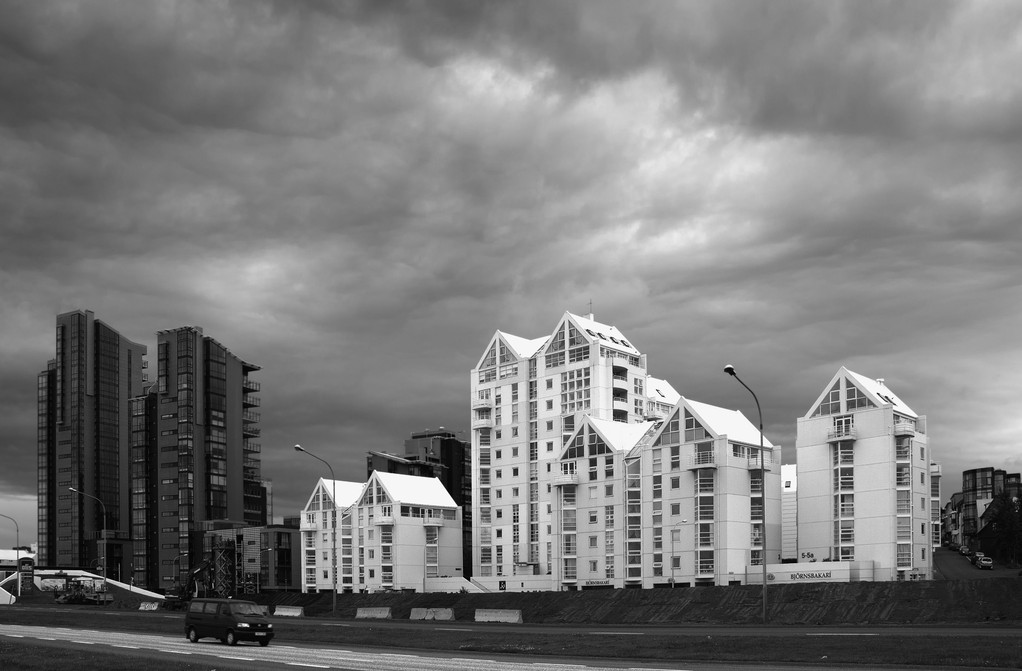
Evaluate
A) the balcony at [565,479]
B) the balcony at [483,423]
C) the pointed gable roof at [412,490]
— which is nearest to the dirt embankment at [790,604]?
the balcony at [565,479]

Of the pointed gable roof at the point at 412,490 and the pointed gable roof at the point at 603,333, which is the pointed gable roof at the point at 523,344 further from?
the pointed gable roof at the point at 412,490

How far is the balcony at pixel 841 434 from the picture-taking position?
11569 centimetres

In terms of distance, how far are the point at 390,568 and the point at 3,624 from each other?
7646cm

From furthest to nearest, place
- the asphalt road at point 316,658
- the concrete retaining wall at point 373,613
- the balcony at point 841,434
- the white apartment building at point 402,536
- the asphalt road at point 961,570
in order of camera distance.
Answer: the white apartment building at point 402,536, the asphalt road at point 961,570, the balcony at point 841,434, the concrete retaining wall at point 373,613, the asphalt road at point 316,658

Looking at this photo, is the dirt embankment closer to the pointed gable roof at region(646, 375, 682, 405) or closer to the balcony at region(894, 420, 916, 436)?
the balcony at region(894, 420, 916, 436)

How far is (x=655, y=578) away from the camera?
413ft

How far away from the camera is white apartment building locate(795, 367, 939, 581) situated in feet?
371

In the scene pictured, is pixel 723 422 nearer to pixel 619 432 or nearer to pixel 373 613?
pixel 619 432

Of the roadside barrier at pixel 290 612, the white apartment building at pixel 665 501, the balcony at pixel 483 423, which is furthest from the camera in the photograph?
the balcony at pixel 483 423

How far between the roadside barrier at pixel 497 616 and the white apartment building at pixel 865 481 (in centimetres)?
4145

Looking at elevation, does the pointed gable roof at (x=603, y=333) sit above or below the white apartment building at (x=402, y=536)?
above

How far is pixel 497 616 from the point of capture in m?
93.3

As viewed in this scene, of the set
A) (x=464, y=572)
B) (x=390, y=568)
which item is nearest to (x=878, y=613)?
(x=390, y=568)

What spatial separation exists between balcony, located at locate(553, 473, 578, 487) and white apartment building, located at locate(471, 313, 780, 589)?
0.17 m
